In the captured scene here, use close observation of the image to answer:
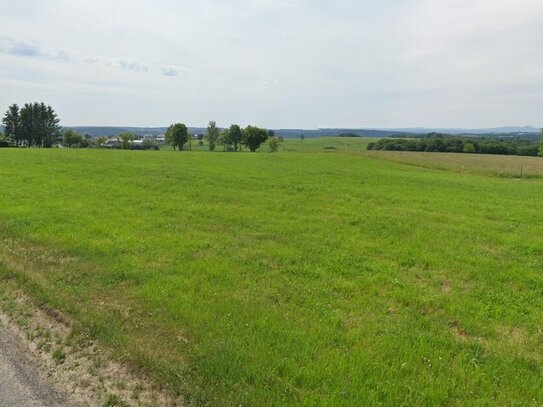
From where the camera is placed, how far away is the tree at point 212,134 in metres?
116

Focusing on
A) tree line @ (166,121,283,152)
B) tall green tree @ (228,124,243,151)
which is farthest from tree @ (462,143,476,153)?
tall green tree @ (228,124,243,151)

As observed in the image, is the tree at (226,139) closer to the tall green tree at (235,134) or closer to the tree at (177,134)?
the tall green tree at (235,134)

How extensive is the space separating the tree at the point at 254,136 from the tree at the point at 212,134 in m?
19.5

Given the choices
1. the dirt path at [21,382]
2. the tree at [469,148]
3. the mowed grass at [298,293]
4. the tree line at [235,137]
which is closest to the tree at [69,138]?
the tree line at [235,137]

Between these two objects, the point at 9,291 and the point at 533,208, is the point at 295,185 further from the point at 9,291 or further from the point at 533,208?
the point at 9,291

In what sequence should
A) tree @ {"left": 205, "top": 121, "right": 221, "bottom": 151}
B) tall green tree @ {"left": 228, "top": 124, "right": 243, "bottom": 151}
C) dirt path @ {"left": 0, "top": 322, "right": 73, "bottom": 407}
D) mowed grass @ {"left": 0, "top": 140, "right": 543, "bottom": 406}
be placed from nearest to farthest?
dirt path @ {"left": 0, "top": 322, "right": 73, "bottom": 407}, mowed grass @ {"left": 0, "top": 140, "right": 543, "bottom": 406}, tall green tree @ {"left": 228, "top": 124, "right": 243, "bottom": 151}, tree @ {"left": 205, "top": 121, "right": 221, "bottom": 151}

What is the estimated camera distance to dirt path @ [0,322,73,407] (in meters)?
4.11

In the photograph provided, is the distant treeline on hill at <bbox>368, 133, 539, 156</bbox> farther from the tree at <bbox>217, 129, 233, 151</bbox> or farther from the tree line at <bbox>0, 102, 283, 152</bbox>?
the tree at <bbox>217, 129, 233, 151</bbox>

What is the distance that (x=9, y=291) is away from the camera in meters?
6.63

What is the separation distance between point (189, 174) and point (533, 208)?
17.5m

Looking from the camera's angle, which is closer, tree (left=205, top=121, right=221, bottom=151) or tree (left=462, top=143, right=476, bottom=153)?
tree (left=462, top=143, right=476, bottom=153)

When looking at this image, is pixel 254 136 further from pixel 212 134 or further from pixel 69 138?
pixel 69 138

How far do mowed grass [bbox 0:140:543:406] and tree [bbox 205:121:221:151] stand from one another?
103 metres

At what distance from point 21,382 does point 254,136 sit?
94.3 metres
